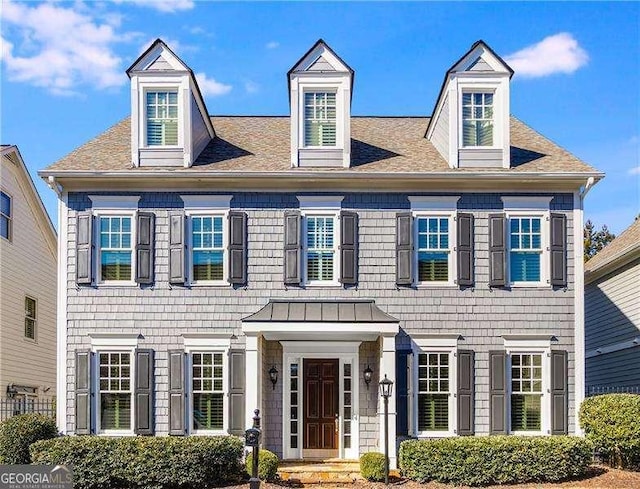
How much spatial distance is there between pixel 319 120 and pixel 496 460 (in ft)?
25.0

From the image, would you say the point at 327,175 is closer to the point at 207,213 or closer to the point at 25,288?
the point at 207,213

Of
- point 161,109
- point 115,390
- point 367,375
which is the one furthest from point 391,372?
point 161,109

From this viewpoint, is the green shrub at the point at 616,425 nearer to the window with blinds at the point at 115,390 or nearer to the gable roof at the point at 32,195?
the window with blinds at the point at 115,390

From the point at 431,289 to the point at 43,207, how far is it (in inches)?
482

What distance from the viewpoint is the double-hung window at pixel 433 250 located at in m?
15.1

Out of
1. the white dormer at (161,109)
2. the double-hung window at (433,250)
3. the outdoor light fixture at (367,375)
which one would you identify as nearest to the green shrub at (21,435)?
the white dormer at (161,109)

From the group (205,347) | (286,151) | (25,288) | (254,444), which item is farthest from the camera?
(25,288)

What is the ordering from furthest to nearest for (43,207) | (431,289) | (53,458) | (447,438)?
(43,207)
(431,289)
(447,438)
(53,458)

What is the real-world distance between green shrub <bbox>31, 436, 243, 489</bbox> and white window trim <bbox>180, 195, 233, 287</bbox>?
3.39 meters

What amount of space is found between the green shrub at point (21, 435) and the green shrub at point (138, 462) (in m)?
0.79

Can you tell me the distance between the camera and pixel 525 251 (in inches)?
593

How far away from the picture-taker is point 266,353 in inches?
594

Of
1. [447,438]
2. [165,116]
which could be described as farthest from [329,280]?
[165,116]

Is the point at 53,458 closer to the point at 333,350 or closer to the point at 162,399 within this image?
the point at 162,399
